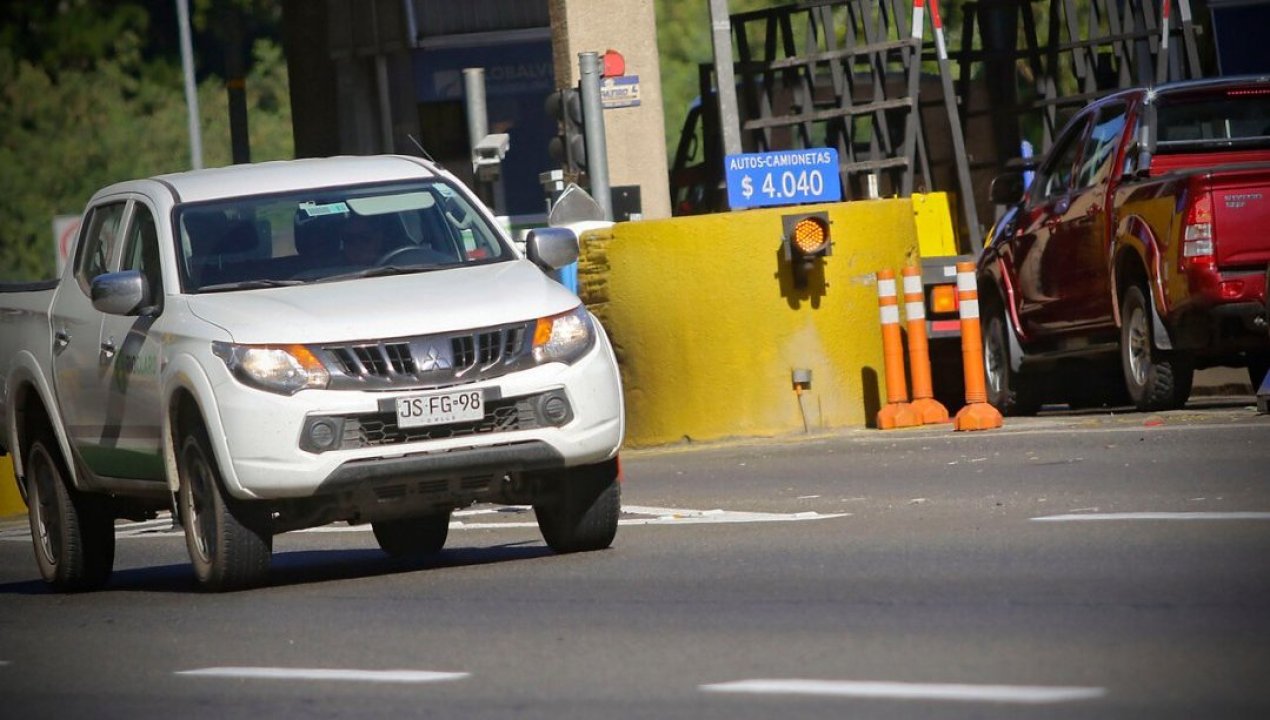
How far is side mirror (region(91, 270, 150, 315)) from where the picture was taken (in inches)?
441

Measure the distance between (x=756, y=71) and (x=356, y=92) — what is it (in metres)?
15.1

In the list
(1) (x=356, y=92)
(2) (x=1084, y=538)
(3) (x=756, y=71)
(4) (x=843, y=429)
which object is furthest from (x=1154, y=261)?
(1) (x=356, y=92)

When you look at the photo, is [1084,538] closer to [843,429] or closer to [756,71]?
[843,429]

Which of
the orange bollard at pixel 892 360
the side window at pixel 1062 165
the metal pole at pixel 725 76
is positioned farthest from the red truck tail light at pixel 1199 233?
the metal pole at pixel 725 76

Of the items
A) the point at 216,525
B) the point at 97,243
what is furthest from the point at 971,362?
the point at 216,525

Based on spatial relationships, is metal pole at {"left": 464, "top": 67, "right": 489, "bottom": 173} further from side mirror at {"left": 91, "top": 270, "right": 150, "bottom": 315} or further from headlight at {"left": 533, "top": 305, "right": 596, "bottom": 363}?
headlight at {"left": 533, "top": 305, "right": 596, "bottom": 363}

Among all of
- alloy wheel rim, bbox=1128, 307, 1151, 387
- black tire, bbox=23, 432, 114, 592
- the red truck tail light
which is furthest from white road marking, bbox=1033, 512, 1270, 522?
alloy wheel rim, bbox=1128, 307, 1151, 387

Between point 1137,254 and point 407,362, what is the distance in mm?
7316

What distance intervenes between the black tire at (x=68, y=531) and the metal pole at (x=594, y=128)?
9.61 metres

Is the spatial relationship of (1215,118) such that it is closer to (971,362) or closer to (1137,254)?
(1137,254)

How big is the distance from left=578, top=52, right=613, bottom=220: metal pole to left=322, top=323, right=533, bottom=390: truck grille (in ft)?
37.1

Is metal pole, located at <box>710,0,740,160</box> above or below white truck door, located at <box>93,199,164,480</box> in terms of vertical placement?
above

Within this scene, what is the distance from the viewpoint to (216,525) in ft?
34.9

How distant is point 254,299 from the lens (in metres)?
10.9
